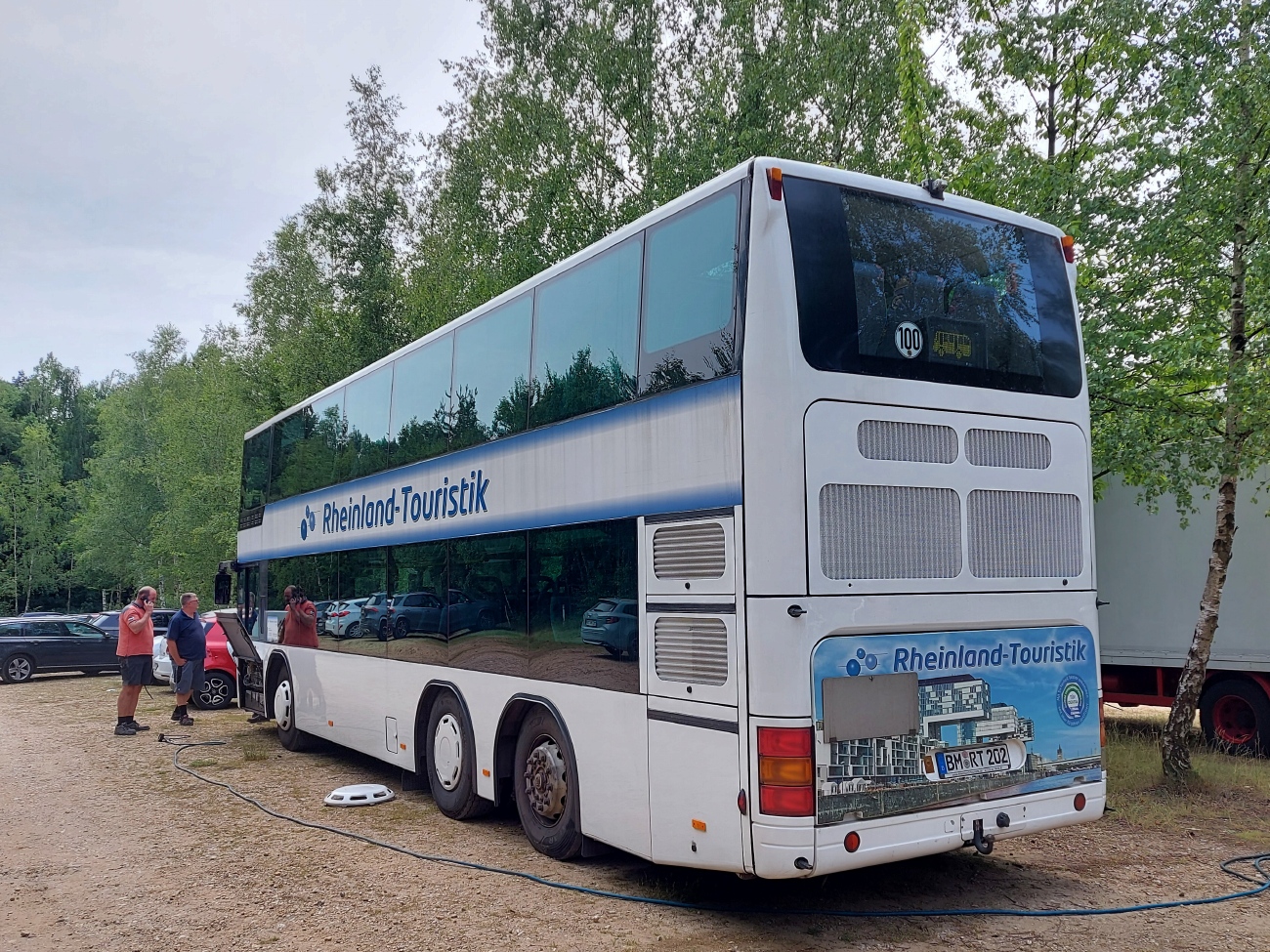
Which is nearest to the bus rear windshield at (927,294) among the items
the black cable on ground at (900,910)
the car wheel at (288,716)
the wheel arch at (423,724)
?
the black cable on ground at (900,910)

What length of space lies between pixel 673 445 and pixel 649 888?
9.11 feet

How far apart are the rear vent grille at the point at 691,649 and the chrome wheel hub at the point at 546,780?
157cm

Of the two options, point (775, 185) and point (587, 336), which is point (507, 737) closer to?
point (587, 336)

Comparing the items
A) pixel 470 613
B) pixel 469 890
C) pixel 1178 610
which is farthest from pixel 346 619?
pixel 1178 610

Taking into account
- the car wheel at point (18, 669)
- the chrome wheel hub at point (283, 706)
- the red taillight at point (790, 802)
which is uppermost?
the red taillight at point (790, 802)

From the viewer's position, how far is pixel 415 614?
9578 millimetres

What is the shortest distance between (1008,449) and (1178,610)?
7428 millimetres

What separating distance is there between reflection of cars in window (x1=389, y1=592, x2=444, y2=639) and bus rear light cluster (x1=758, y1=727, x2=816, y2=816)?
4426mm

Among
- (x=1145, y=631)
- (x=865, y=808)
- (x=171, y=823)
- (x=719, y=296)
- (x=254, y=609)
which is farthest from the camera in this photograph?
(x=254, y=609)

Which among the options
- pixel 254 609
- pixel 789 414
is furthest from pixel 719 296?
pixel 254 609

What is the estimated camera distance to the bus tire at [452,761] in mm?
8516

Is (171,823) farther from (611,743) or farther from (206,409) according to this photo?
(206,409)

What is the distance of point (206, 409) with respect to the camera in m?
44.5

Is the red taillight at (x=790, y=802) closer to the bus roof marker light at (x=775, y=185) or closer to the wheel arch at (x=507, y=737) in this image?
the wheel arch at (x=507, y=737)
